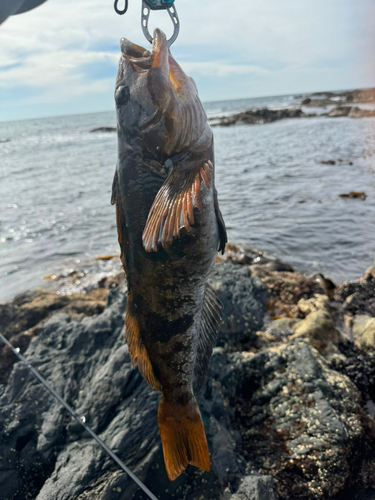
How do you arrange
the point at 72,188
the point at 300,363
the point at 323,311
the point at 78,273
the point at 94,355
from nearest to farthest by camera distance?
1. the point at 300,363
2. the point at 94,355
3. the point at 323,311
4. the point at 78,273
5. the point at 72,188

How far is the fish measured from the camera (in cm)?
185

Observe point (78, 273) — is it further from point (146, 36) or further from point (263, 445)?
point (146, 36)

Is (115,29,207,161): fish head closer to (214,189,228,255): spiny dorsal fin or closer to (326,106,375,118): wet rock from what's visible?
(214,189,228,255): spiny dorsal fin

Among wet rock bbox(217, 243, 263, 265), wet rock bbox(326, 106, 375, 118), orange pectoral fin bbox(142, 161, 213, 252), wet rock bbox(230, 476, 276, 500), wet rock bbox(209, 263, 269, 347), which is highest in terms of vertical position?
wet rock bbox(326, 106, 375, 118)

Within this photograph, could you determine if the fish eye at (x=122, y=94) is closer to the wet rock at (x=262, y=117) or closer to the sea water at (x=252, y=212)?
the sea water at (x=252, y=212)

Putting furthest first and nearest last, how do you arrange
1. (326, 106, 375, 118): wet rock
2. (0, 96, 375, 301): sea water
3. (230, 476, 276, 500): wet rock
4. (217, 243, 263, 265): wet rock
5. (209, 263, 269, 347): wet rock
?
(326, 106, 375, 118): wet rock → (0, 96, 375, 301): sea water → (217, 243, 263, 265): wet rock → (209, 263, 269, 347): wet rock → (230, 476, 276, 500): wet rock

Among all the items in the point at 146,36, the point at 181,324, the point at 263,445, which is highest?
the point at 146,36

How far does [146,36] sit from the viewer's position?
1885mm

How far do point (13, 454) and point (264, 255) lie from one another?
6719mm

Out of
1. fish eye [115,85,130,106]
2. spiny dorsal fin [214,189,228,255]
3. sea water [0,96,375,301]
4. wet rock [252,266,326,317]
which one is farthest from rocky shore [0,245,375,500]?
sea water [0,96,375,301]

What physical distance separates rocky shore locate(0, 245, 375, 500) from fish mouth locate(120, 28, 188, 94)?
264 centimetres

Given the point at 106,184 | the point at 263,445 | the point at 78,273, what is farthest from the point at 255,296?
the point at 106,184

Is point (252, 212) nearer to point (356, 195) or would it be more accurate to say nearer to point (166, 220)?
point (356, 195)

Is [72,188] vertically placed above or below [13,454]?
above
